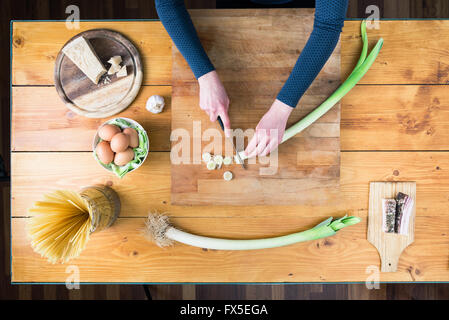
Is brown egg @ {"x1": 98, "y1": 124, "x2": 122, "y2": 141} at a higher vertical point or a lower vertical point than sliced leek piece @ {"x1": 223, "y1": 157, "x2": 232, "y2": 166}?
higher

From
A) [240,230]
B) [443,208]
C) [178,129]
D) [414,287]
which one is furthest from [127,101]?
[414,287]

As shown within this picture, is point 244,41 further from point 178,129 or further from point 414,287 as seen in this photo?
point 414,287

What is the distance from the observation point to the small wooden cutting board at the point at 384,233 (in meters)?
0.91

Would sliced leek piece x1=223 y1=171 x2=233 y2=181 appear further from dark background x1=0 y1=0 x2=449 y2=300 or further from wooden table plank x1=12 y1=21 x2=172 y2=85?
dark background x1=0 y1=0 x2=449 y2=300

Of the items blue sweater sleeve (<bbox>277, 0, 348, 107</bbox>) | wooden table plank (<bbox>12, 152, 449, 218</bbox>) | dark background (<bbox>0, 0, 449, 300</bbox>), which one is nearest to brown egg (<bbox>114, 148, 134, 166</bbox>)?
wooden table plank (<bbox>12, 152, 449, 218</bbox>)

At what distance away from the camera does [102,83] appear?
88 centimetres

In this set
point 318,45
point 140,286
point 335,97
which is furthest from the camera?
point 140,286

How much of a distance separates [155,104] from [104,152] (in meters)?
0.21

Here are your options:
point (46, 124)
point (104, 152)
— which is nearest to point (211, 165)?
point (104, 152)

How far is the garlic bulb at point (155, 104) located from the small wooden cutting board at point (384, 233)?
68 centimetres

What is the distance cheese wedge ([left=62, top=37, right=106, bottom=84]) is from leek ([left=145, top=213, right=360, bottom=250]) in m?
0.45

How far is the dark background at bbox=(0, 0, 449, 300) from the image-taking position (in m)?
1.46

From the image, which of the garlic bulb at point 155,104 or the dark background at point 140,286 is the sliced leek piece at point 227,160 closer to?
the garlic bulb at point 155,104

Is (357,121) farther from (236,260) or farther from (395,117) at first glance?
(236,260)
